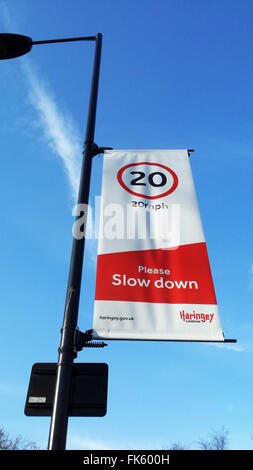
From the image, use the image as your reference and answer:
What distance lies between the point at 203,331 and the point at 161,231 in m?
1.36

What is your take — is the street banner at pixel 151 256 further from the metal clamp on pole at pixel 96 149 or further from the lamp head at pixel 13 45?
the lamp head at pixel 13 45

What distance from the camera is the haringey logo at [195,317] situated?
4102 millimetres

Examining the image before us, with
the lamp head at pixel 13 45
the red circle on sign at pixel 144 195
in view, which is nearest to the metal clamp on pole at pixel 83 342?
the red circle on sign at pixel 144 195

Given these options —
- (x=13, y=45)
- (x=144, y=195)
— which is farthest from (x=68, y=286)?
(x=13, y=45)

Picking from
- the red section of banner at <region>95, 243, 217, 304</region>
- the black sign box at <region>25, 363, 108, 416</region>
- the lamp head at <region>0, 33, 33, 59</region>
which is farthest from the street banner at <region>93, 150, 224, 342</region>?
the lamp head at <region>0, 33, 33, 59</region>

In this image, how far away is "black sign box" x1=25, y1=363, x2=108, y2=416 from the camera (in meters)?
3.32

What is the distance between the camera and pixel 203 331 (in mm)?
4070

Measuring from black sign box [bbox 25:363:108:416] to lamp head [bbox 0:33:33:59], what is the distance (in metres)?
4.59

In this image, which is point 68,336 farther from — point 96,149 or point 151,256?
point 96,149

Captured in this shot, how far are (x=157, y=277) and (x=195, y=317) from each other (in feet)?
2.06
